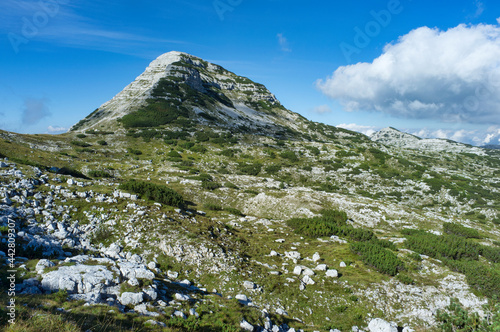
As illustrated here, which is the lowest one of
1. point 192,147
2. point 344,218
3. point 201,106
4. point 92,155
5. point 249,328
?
point 249,328

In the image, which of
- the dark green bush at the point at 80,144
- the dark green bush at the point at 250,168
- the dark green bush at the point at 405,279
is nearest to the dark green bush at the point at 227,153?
the dark green bush at the point at 250,168

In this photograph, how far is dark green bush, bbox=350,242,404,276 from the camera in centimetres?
1369

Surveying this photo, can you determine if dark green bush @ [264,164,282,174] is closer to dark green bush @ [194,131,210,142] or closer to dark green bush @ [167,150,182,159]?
dark green bush @ [167,150,182,159]

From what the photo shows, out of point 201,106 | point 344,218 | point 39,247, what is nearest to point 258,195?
point 344,218

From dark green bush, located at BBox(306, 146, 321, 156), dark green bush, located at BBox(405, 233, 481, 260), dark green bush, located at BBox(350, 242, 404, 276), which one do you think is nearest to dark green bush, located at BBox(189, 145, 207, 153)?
dark green bush, located at BBox(306, 146, 321, 156)

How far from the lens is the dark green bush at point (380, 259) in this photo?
1369 centimetres

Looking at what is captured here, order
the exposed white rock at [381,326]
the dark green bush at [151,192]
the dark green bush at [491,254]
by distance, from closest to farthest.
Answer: the exposed white rock at [381,326]
the dark green bush at [491,254]
the dark green bush at [151,192]

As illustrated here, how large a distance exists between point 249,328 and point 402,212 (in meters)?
28.6

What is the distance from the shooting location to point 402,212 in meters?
29.6

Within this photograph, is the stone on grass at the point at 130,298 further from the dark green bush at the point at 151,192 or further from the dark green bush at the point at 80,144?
the dark green bush at the point at 80,144

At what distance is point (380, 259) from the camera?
14.4 m

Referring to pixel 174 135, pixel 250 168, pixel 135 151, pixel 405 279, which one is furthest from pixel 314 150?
pixel 405 279

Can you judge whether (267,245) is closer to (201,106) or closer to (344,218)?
(344,218)

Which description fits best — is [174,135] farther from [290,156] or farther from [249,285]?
[249,285]
